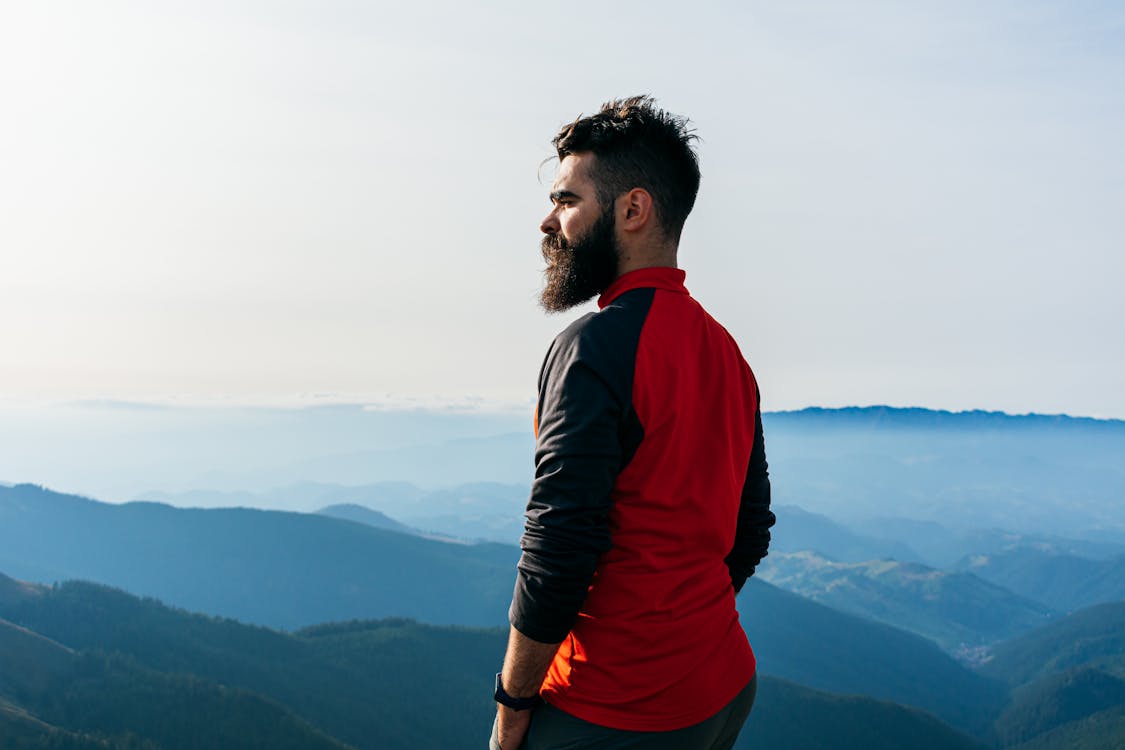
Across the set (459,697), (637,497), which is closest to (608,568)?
(637,497)

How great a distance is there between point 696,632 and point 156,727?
13532cm

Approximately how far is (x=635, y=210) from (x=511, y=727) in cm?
197

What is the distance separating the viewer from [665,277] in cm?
307

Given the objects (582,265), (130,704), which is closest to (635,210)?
(582,265)

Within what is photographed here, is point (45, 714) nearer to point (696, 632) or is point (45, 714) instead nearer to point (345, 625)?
point (345, 625)

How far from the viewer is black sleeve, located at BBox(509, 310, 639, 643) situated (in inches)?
103

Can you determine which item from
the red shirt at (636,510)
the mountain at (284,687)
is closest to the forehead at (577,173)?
the red shirt at (636,510)

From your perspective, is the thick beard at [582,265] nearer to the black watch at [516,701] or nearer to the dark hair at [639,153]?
the dark hair at [639,153]

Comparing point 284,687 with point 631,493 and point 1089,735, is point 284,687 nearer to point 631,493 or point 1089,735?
point 631,493

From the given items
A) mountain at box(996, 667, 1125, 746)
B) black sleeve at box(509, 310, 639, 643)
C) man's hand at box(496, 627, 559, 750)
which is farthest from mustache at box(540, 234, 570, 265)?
mountain at box(996, 667, 1125, 746)

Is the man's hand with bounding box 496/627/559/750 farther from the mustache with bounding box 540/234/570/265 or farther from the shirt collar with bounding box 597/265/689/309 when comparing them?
the mustache with bounding box 540/234/570/265

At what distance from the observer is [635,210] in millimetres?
3117

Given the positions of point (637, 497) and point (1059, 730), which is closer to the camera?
point (637, 497)

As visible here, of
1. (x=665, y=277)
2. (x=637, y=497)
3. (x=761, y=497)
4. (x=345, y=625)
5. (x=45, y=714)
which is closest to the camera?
(x=637, y=497)
